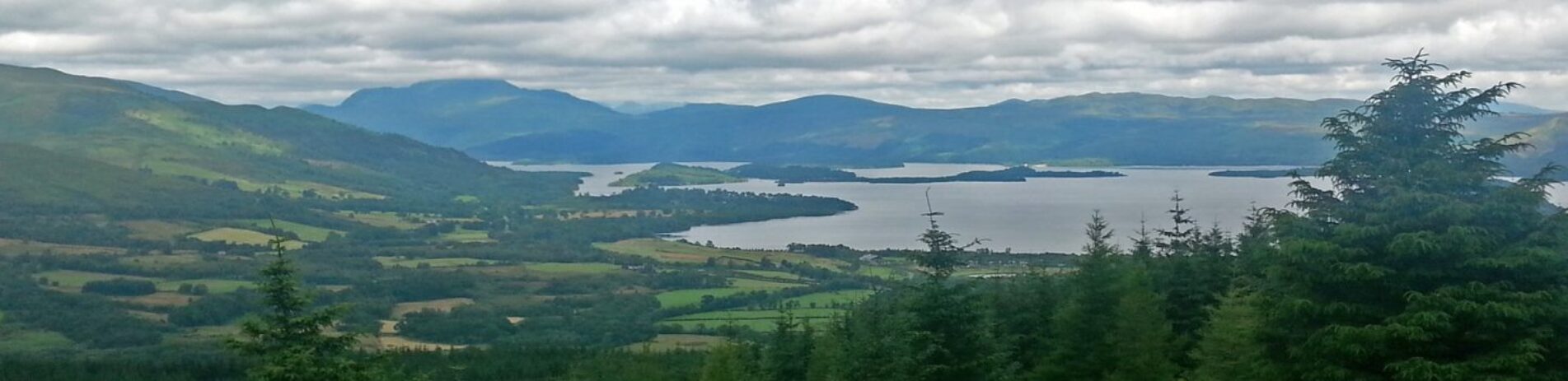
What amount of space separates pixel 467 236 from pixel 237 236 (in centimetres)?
2097

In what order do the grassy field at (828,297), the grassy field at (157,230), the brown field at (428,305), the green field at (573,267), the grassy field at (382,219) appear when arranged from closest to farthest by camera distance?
the grassy field at (828,297) → the brown field at (428,305) → the green field at (573,267) → the grassy field at (157,230) → the grassy field at (382,219)

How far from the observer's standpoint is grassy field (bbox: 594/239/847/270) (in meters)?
99.5

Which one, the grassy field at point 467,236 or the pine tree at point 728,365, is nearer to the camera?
the pine tree at point 728,365

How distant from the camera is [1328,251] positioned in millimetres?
14266

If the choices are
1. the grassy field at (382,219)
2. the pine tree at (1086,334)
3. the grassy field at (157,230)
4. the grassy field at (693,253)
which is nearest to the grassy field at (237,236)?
the grassy field at (157,230)

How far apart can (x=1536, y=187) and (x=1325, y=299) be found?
2.53 metres

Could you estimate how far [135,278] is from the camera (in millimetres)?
93062

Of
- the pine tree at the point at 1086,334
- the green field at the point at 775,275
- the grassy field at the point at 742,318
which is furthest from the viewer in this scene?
the green field at the point at 775,275

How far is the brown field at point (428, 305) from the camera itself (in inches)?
3150

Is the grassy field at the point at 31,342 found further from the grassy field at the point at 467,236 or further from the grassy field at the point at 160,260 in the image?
the grassy field at the point at 467,236

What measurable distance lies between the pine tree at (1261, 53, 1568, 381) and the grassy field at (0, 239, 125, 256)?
350ft

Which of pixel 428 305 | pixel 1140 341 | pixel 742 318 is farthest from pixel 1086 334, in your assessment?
pixel 428 305

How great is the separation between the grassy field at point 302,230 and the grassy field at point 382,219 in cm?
714

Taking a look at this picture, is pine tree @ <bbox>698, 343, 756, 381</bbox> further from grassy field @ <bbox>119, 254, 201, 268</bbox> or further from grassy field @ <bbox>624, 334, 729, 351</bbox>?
grassy field @ <bbox>119, 254, 201, 268</bbox>
